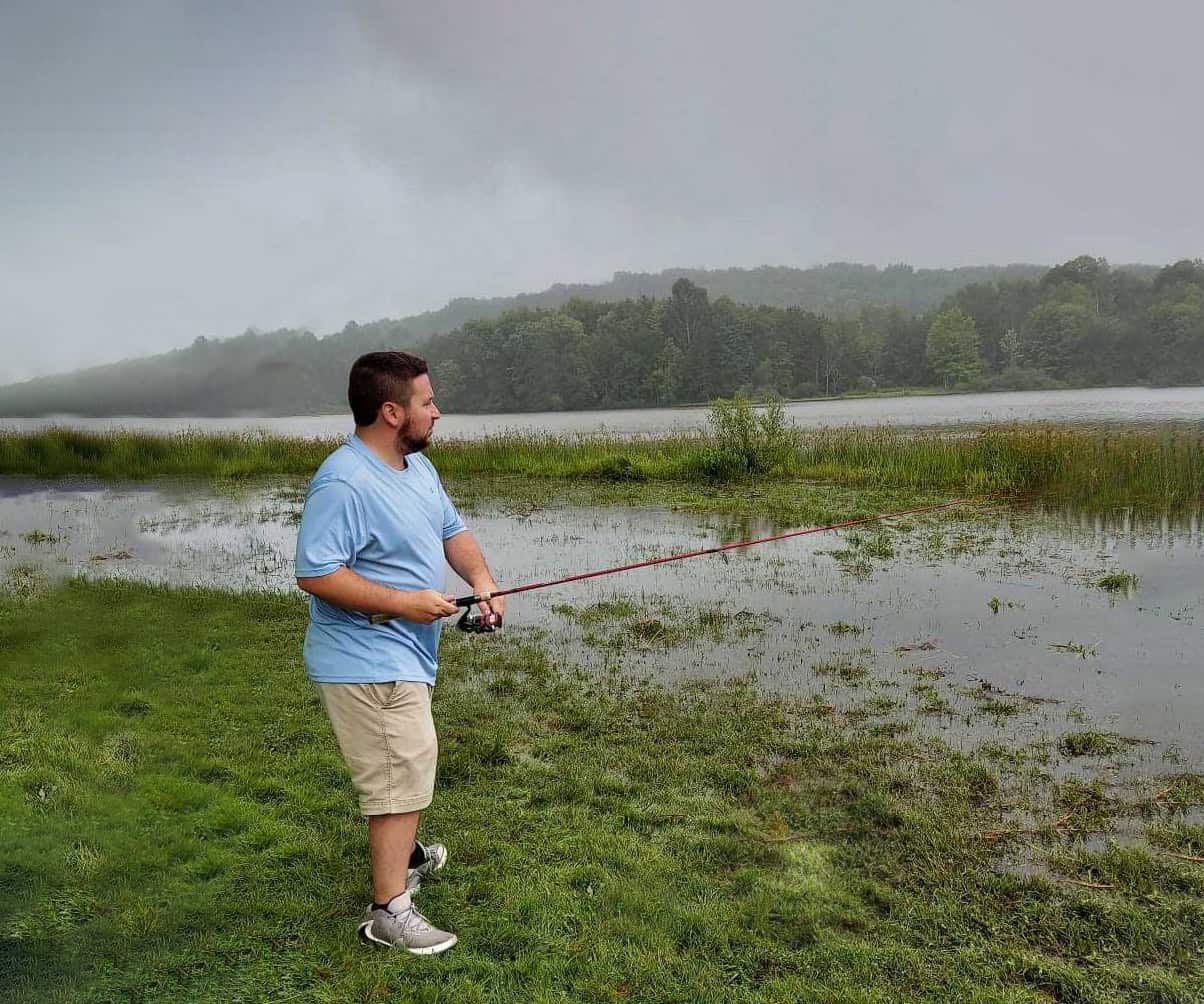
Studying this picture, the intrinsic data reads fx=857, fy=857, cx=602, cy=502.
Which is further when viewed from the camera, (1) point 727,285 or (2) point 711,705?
(1) point 727,285

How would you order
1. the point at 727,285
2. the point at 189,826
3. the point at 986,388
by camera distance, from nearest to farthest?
1. the point at 189,826
2. the point at 986,388
3. the point at 727,285

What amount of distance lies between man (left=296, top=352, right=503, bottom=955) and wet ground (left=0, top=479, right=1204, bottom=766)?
12.8 feet

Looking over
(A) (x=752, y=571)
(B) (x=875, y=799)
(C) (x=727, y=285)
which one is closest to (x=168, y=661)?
(B) (x=875, y=799)

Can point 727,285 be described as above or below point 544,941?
above

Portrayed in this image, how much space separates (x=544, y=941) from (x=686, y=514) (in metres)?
12.7

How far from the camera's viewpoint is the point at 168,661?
720 centimetres

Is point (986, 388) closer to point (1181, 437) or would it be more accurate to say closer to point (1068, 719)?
point (1181, 437)

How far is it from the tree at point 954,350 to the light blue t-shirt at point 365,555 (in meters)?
95.1

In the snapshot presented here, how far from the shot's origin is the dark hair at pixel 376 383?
10.5 feet

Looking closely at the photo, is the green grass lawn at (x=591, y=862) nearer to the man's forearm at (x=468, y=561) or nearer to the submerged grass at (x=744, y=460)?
the man's forearm at (x=468, y=561)

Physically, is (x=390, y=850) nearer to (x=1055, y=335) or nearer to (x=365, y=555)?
(x=365, y=555)

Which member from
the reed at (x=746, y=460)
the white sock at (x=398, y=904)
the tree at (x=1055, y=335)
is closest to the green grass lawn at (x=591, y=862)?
the white sock at (x=398, y=904)

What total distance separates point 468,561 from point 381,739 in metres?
0.85

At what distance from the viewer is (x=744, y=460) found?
→ 2095 cm
